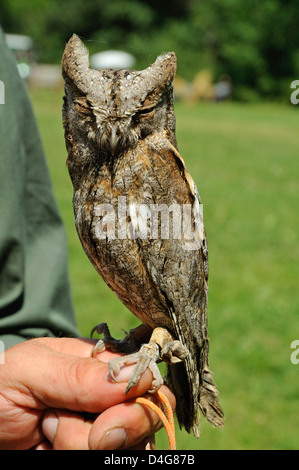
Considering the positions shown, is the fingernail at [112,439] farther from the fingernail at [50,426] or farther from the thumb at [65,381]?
the fingernail at [50,426]

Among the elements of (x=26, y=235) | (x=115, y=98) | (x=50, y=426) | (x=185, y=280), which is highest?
(x=115, y=98)

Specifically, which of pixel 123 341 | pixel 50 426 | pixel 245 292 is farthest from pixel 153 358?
pixel 245 292

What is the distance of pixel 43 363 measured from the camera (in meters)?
1.82

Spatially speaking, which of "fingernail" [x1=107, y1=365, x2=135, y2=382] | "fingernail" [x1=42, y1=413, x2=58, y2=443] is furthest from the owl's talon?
"fingernail" [x1=42, y1=413, x2=58, y2=443]

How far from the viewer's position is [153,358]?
1608 millimetres

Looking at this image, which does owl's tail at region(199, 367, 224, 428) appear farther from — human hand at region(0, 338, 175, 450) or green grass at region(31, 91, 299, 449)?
green grass at region(31, 91, 299, 449)

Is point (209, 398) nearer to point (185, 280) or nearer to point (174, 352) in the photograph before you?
point (174, 352)

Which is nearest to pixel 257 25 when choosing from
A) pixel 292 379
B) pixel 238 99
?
pixel 238 99

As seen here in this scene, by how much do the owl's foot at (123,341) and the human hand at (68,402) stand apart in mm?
33

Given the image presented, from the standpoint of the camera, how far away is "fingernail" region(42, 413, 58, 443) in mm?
1861

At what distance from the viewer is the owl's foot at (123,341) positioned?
185cm

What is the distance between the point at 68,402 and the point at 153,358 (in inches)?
15.1

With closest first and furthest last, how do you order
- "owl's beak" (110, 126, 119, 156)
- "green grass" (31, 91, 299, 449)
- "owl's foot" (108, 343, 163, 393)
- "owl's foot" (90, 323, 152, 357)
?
"owl's beak" (110, 126, 119, 156) < "owl's foot" (108, 343, 163, 393) < "owl's foot" (90, 323, 152, 357) < "green grass" (31, 91, 299, 449)
